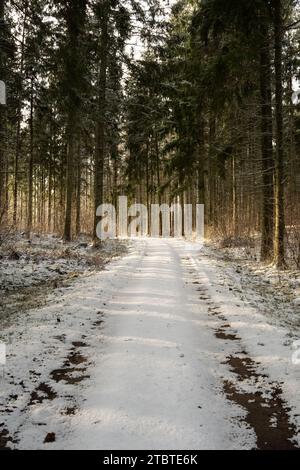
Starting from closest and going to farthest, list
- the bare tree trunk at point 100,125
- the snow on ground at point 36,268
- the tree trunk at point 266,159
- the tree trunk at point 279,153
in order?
the snow on ground at point 36,268 → the tree trunk at point 279,153 → the tree trunk at point 266,159 → the bare tree trunk at point 100,125

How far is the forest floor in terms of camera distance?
11.1 feet

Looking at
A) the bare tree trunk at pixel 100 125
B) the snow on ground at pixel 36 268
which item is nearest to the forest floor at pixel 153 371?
the snow on ground at pixel 36 268

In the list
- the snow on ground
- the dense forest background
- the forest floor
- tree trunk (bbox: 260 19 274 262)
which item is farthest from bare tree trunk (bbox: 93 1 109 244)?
the forest floor

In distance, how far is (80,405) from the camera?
3.85m

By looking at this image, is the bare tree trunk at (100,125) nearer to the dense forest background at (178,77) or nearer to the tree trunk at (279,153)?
the dense forest background at (178,77)

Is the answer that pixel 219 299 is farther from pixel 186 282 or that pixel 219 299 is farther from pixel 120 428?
pixel 120 428

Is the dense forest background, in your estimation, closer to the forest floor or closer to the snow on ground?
the snow on ground

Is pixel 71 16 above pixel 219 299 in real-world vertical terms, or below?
above

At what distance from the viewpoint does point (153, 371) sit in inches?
177

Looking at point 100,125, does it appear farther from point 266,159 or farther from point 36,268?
point 36,268

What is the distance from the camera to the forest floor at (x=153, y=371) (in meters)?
3.40

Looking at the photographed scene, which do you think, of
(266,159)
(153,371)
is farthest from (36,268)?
(153,371)
